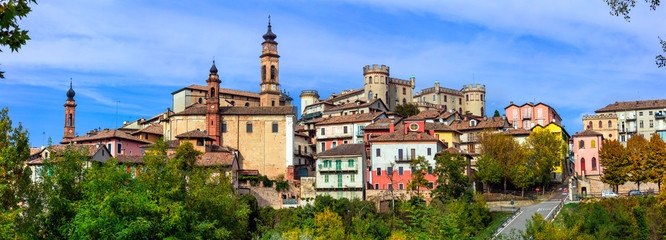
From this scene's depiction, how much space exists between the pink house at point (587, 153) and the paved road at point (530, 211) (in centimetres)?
1318

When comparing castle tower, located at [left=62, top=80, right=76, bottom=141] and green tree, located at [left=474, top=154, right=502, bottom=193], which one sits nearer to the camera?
green tree, located at [left=474, top=154, right=502, bottom=193]

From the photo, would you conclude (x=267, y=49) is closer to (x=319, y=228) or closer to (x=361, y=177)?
(x=361, y=177)

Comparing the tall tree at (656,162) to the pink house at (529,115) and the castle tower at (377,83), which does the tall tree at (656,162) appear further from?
the castle tower at (377,83)

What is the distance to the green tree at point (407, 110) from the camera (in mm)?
107387

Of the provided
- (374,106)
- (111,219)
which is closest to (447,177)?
(111,219)

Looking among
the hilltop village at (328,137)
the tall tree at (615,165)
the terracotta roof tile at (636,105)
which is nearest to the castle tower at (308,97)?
the hilltop village at (328,137)

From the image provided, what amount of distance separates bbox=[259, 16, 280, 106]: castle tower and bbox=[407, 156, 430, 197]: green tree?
32839 millimetres

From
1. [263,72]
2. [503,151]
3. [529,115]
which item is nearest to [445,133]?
[503,151]

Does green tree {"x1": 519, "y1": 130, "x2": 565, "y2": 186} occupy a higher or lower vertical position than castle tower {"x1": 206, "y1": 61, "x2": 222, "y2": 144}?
lower

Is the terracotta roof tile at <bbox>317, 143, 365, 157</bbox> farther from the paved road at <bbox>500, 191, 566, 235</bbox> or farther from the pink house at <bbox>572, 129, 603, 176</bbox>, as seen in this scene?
the pink house at <bbox>572, 129, 603, 176</bbox>

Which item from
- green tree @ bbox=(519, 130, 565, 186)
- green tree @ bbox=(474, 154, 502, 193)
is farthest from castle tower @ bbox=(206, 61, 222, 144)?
green tree @ bbox=(519, 130, 565, 186)

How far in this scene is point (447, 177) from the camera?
6084 centimetres

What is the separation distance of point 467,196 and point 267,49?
139 feet

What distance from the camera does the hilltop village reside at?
6562 centimetres
